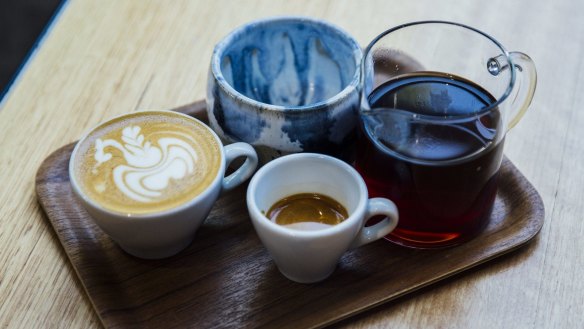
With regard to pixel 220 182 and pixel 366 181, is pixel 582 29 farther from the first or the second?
pixel 220 182

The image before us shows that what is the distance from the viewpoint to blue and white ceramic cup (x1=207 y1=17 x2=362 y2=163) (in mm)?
756

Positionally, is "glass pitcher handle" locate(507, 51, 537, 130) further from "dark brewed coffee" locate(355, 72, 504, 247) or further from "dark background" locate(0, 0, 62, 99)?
"dark background" locate(0, 0, 62, 99)

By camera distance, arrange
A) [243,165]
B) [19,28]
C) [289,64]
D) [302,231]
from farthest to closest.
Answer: [19,28] → [289,64] → [243,165] → [302,231]

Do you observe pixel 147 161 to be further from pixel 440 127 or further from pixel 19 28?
pixel 19 28

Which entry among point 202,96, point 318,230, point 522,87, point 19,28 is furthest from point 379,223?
point 19,28

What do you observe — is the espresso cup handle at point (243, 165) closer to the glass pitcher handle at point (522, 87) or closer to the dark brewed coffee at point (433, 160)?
the dark brewed coffee at point (433, 160)

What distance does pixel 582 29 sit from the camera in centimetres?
110

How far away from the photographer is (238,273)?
751mm

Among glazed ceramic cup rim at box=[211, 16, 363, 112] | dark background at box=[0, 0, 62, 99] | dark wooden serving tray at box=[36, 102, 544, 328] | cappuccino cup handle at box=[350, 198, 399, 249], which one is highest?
glazed ceramic cup rim at box=[211, 16, 363, 112]

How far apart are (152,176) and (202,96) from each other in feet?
0.91

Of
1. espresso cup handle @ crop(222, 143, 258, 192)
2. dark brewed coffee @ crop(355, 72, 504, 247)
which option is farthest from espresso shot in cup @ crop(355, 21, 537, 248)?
espresso cup handle @ crop(222, 143, 258, 192)

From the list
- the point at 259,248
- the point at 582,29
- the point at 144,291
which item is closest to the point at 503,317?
the point at 259,248

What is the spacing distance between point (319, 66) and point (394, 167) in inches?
10.0

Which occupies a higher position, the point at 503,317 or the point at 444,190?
the point at 444,190
